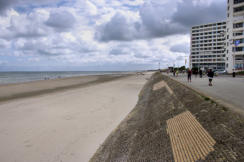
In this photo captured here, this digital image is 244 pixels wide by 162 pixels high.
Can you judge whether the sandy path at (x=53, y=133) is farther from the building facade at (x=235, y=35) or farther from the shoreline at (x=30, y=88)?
the building facade at (x=235, y=35)

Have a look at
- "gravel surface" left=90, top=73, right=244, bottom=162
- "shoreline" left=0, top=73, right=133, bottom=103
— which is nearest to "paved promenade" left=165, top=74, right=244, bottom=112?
"gravel surface" left=90, top=73, right=244, bottom=162

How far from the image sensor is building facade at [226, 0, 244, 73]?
159ft

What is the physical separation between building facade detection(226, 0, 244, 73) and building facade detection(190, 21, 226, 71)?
39.5 metres

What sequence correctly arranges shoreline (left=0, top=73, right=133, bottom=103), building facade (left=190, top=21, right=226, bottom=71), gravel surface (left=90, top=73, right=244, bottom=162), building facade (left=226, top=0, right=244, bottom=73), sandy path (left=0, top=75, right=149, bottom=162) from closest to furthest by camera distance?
gravel surface (left=90, top=73, right=244, bottom=162) < sandy path (left=0, top=75, right=149, bottom=162) < shoreline (left=0, top=73, right=133, bottom=103) < building facade (left=226, top=0, right=244, bottom=73) < building facade (left=190, top=21, right=226, bottom=71)

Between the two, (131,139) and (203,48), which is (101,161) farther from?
(203,48)

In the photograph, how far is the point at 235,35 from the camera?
50.8 m

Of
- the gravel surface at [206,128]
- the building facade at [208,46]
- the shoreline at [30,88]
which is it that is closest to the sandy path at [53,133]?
the gravel surface at [206,128]

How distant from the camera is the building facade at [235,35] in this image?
48.4 m

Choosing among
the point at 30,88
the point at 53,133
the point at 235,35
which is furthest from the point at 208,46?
the point at 53,133

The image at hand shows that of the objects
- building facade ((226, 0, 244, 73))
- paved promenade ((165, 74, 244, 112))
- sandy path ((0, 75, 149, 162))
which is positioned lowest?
sandy path ((0, 75, 149, 162))

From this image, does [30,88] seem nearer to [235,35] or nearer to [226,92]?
[226,92]

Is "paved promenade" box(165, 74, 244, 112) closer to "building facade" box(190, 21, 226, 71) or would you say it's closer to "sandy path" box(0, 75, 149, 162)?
"sandy path" box(0, 75, 149, 162)

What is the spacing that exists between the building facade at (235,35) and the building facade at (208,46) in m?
39.5

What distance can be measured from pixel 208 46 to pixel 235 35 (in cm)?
4654
